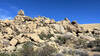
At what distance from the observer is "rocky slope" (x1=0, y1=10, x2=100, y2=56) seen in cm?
1627

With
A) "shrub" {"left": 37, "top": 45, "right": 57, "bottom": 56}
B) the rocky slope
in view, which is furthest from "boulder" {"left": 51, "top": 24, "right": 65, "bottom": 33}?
"shrub" {"left": 37, "top": 45, "right": 57, "bottom": 56}

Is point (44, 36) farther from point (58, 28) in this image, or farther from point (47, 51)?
point (47, 51)

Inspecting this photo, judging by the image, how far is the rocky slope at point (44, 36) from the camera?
53.4 ft

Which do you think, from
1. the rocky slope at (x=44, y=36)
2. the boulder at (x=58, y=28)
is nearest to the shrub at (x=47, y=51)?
the rocky slope at (x=44, y=36)

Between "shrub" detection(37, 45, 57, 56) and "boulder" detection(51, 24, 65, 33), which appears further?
"boulder" detection(51, 24, 65, 33)

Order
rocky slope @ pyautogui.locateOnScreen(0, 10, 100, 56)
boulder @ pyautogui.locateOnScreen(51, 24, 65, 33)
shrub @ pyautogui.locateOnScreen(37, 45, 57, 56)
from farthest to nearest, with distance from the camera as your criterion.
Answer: boulder @ pyautogui.locateOnScreen(51, 24, 65, 33) → rocky slope @ pyautogui.locateOnScreen(0, 10, 100, 56) → shrub @ pyautogui.locateOnScreen(37, 45, 57, 56)

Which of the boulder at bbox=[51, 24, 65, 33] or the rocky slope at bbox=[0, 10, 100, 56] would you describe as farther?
the boulder at bbox=[51, 24, 65, 33]

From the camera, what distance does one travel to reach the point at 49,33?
83.6 ft

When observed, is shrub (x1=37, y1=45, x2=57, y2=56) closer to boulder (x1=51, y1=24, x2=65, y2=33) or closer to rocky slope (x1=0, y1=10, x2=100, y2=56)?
rocky slope (x1=0, y1=10, x2=100, y2=56)

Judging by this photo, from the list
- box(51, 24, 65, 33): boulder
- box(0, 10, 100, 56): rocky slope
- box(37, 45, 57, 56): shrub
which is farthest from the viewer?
box(51, 24, 65, 33): boulder

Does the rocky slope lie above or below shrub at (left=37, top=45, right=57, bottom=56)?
above

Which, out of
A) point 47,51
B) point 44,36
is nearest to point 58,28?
point 44,36

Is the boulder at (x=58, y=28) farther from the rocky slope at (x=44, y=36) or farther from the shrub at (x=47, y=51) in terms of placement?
the shrub at (x=47, y=51)

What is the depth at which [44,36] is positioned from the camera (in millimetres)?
23188
